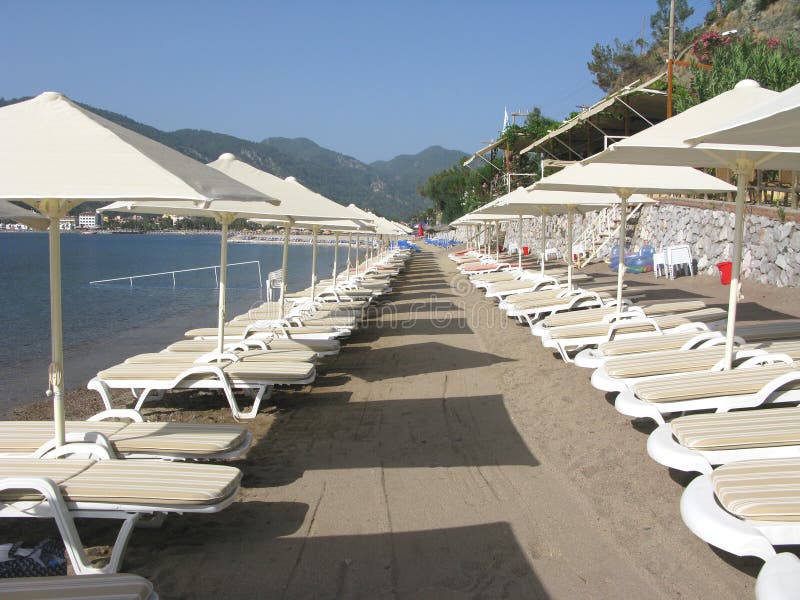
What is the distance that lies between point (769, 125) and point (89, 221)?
163227mm

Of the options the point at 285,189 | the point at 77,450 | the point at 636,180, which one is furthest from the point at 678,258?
the point at 77,450

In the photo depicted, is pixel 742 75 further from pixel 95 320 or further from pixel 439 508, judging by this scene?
pixel 95 320

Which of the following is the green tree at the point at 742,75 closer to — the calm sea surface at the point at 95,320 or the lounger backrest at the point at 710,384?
the lounger backrest at the point at 710,384

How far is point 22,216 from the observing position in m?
4.46

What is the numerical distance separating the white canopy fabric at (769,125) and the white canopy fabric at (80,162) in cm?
242

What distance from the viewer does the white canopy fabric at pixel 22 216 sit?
A: 4285 millimetres

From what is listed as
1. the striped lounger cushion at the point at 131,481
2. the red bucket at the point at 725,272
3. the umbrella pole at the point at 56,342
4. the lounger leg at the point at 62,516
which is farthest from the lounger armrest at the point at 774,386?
the red bucket at the point at 725,272

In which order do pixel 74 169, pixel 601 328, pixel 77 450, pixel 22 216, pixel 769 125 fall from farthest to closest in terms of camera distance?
pixel 601 328
pixel 22 216
pixel 77 450
pixel 74 169
pixel 769 125

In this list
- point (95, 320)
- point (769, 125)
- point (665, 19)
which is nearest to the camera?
point (769, 125)

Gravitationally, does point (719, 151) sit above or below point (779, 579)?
above

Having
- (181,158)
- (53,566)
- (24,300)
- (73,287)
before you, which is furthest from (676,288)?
(73,287)

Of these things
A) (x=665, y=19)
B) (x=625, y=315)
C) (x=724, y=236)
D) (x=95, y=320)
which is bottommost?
(x=95, y=320)

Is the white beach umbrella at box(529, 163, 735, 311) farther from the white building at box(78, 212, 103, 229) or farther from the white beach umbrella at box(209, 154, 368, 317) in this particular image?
the white building at box(78, 212, 103, 229)

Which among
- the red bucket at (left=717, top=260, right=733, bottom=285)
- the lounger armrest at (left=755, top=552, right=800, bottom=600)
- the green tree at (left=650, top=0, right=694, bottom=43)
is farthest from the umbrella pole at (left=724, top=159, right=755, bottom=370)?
the green tree at (left=650, top=0, right=694, bottom=43)
